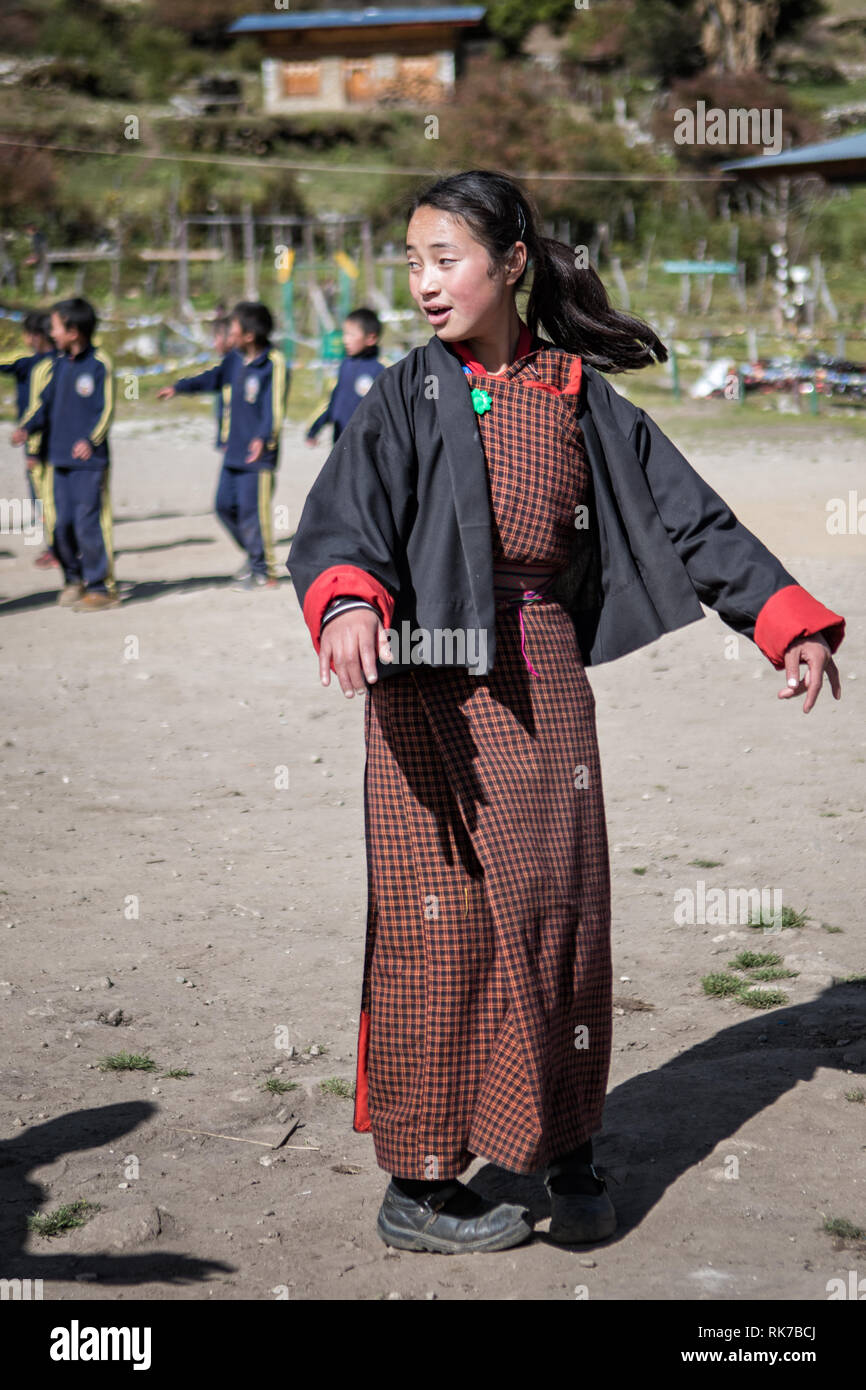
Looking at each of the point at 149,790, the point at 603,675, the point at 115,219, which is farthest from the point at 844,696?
the point at 115,219

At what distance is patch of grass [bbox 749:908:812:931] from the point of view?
430cm

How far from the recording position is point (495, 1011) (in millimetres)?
2629

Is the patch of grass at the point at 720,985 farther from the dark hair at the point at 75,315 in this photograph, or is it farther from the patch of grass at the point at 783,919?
the dark hair at the point at 75,315

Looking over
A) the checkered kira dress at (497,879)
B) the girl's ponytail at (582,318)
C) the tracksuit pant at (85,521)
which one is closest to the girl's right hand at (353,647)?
the checkered kira dress at (497,879)

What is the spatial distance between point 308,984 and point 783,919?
1419mm

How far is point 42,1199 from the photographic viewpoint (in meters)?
2.88

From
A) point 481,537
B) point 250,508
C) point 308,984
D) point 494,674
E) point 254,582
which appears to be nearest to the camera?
point 481,537

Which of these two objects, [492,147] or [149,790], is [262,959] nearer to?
[149,790]

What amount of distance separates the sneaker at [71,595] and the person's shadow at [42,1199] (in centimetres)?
636

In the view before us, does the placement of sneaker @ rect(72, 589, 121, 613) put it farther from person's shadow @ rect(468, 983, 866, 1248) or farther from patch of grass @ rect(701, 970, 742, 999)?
person's shadow @ rect(468, 983, 866, 1248)

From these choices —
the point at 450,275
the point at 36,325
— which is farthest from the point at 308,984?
the point at 36,325

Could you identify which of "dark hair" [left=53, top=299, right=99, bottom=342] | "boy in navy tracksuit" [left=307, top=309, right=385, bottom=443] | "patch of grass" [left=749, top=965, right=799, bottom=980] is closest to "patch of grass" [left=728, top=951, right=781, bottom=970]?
"patch of grass" [left=749, top=965, right=799, bottom=980]

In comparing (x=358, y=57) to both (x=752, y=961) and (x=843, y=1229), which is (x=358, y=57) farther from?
(x=843, y=1229)

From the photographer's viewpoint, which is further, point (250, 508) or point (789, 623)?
point (250, 508)
